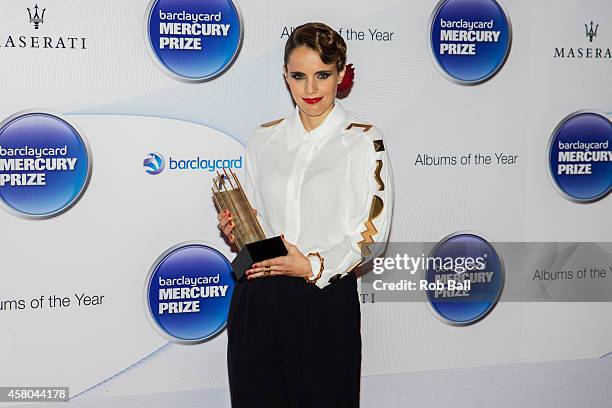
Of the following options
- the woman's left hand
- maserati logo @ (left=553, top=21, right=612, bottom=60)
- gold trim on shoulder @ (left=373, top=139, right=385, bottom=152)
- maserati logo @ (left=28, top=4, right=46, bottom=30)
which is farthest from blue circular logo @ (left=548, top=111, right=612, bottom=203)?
maserati logo @ (left=28, top=4, right=46, bottom=30)

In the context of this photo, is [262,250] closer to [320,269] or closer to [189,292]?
[320,269]

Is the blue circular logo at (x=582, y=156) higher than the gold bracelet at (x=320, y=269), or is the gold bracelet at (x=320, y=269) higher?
the blue circular logo at (x=582, y=156)

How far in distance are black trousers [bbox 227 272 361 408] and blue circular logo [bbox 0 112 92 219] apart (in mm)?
824

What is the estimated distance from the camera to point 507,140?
293 centimetres

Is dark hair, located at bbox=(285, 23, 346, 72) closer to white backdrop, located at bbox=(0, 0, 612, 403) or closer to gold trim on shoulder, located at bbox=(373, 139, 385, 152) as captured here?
gold trim on shoulder, located at bbox=(373, 139, 385, 152)

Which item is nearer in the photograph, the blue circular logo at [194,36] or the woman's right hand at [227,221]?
Answer: the woman's right hand at [227,221]

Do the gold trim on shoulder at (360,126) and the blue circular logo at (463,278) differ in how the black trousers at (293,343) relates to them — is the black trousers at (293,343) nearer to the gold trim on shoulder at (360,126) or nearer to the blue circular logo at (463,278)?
the gold trim on shoulder at (360,126)

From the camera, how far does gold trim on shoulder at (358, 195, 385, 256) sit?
2.02 m

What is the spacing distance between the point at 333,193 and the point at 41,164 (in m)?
1.05

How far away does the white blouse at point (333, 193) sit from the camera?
6.66ft

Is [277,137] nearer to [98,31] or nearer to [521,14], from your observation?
[98,31]

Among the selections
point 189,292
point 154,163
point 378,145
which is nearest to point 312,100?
point 378,145

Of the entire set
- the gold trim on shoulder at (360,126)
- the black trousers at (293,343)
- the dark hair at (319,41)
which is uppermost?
the dark hair at (319,41)

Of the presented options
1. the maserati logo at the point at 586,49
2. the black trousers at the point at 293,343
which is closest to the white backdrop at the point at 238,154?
the maserati logo at the point at 586,49
